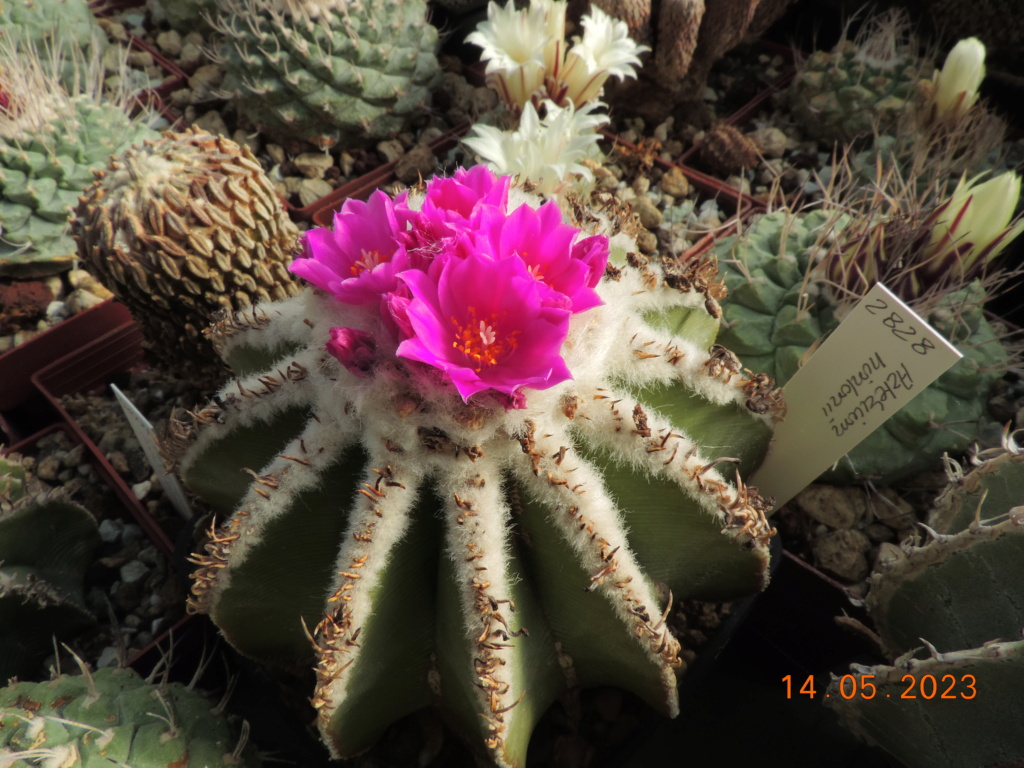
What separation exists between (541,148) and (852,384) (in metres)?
0.74

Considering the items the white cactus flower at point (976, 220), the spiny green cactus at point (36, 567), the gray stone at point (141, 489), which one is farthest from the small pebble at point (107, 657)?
the white cactus flower at point (976, 220)

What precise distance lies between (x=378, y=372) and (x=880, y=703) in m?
0.61

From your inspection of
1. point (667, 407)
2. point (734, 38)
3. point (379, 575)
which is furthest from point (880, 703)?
point (734, 38)

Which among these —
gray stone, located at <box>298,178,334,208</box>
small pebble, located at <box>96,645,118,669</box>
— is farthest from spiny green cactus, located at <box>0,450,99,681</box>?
gray stone, located at <box>298,178,334,208</box>

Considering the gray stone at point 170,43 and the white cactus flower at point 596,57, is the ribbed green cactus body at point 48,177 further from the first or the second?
the white cactus flower at point 596,57

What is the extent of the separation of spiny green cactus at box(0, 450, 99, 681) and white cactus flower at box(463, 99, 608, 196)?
89 cm

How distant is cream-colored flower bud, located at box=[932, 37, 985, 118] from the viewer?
1.43m

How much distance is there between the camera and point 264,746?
3.23 ft

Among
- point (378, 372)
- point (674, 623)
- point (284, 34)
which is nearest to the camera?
point (378, 372)

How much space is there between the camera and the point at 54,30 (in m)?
1.86

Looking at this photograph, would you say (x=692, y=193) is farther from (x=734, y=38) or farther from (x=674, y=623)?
(x=674, y=623)

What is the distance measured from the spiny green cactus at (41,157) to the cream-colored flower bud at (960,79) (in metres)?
1.71

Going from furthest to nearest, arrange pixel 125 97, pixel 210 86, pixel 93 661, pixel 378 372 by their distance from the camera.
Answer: pixel 210 86
pixel 125 97
pixel 93 661
pixel 378 372

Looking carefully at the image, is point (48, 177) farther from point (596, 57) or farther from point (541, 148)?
point (596, 57)
